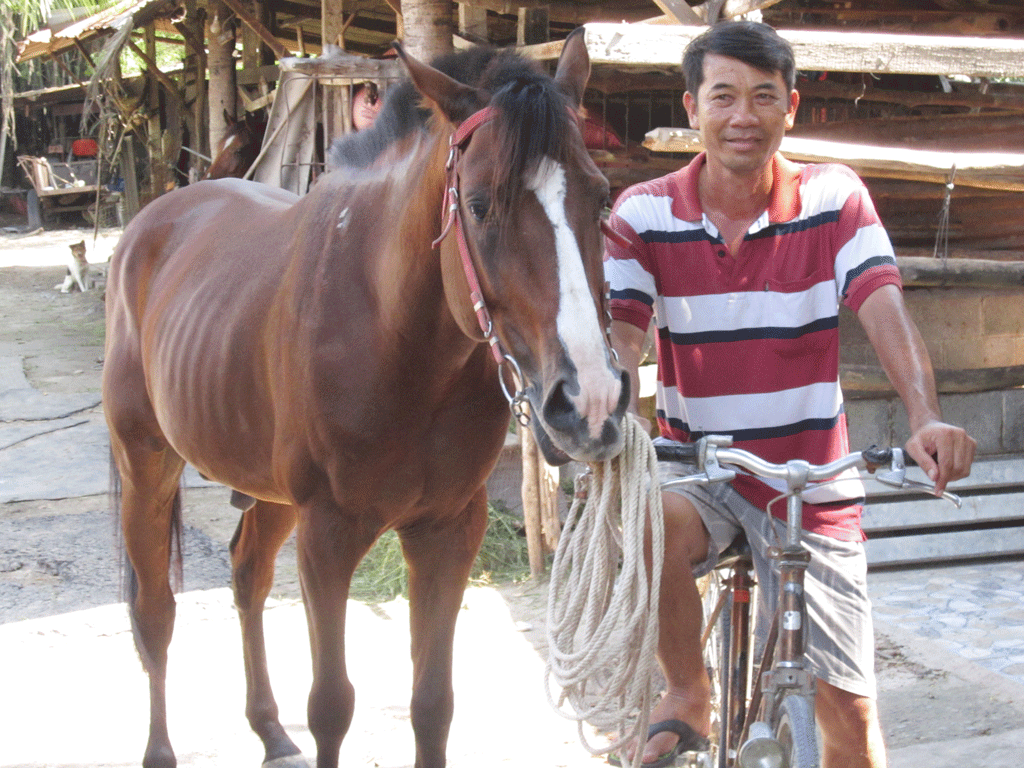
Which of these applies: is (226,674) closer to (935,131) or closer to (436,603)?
(436,603)

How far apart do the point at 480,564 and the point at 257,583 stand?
1.94 meters

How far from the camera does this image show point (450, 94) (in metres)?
2.03

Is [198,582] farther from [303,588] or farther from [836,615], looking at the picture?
[836,615]

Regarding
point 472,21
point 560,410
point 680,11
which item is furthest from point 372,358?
point 472,21

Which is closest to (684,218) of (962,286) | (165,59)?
(962,286)

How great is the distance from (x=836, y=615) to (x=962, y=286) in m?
4.89

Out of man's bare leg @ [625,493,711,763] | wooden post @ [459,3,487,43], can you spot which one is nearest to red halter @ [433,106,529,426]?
man's bare leg @ [625,493,711,763]

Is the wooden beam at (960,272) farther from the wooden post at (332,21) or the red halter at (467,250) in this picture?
the red halter at (467,250)

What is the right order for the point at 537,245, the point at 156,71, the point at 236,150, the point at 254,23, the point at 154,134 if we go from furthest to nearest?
1. the point at 154,134
2. the point at 156,71
3. the point at 236,150
4. the point at 254,23
5. the point at 537,245

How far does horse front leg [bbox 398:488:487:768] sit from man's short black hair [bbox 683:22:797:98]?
49.8 inches

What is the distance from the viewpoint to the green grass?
16.7ft

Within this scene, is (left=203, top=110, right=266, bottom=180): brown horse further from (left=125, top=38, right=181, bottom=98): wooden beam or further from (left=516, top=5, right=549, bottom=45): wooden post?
(left=516, top=5, right=549, bottom=45): wooden post

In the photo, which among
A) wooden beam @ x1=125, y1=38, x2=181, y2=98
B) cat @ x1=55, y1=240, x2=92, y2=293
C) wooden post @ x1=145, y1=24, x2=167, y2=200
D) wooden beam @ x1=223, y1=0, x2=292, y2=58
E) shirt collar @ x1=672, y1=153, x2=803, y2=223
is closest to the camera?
shirt collar @ x1=672, y1=153, x2=803, y2=223

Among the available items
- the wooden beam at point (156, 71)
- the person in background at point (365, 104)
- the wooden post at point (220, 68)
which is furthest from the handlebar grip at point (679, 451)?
the wooden beam at point (156, 71)
